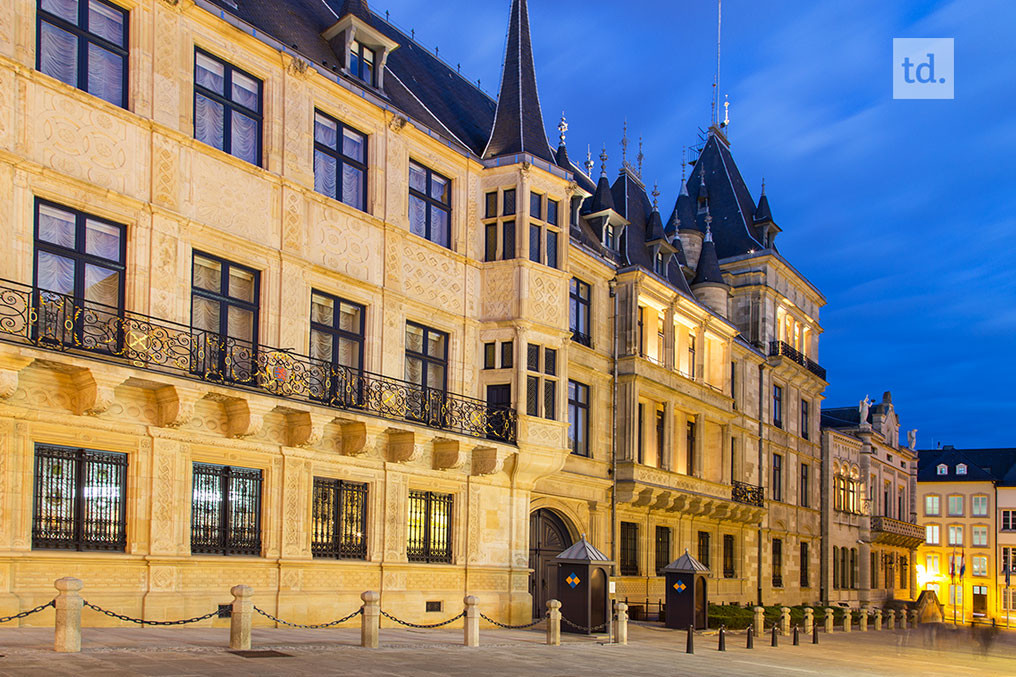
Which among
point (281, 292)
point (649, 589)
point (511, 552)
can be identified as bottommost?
point (649, 589)

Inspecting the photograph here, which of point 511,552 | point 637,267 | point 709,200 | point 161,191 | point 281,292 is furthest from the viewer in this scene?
point 709,200

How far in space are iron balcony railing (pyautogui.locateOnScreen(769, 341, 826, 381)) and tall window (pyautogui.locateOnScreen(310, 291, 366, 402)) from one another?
27070mm

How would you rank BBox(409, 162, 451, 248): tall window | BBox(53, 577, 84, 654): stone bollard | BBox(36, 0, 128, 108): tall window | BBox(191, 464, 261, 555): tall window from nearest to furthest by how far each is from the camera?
BBox(53, 577, 84, 654): stone bollard
BBox(36, 0, 128, 108): tall window
BBox(191, 464, 261, 555): tall window
BBox(409, 162, 451, 248): tall window

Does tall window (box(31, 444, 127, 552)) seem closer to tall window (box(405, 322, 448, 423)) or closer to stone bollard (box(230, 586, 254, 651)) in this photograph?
stone bollard (box(230, 586, 254, 651))

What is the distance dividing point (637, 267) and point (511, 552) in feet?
34.9

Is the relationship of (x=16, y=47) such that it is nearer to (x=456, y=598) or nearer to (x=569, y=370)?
(x=456, y=598)

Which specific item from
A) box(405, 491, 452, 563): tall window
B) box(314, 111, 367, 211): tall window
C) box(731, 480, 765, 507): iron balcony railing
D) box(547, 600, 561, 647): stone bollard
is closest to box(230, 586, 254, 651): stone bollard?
box(547, 600, 561, 647): stone bollard

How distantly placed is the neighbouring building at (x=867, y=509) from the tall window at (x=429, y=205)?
3314cm

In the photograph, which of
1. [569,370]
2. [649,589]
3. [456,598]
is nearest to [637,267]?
[569,370]

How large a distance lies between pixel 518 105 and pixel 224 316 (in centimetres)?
1060

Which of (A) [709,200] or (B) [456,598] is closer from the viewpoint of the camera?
(B) [456,598]

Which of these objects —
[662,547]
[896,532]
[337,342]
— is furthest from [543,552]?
[896,532]

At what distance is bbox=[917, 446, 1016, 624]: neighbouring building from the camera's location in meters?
77.1

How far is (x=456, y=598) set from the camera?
23.1m
